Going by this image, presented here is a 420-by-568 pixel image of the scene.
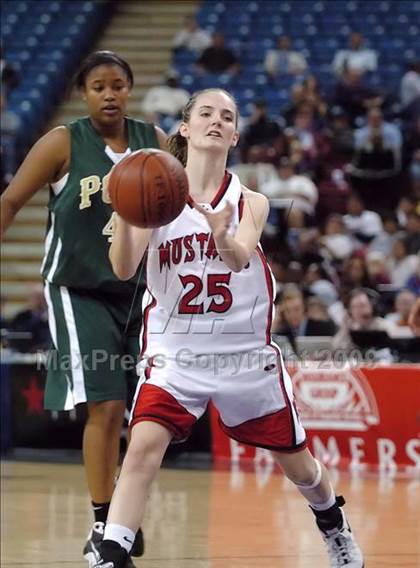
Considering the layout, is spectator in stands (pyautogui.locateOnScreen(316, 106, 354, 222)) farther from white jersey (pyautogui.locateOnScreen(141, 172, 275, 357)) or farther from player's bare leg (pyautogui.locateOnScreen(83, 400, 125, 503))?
white jersey (pyautogui.locateOnScreen(141, 172, 275, 357))

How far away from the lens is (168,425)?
447cm

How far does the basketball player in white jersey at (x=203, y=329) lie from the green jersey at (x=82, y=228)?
81 centimetres

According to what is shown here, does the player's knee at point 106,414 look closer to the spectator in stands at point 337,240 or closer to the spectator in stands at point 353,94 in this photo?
the spectator in stands at point 337,240

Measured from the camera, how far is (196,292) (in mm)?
4555

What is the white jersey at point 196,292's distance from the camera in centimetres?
455

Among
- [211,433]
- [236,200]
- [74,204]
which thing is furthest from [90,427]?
[211,433]

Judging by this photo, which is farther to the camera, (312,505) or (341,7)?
(341,7)

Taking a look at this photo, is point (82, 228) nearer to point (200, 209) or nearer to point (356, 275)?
point (200, 209)

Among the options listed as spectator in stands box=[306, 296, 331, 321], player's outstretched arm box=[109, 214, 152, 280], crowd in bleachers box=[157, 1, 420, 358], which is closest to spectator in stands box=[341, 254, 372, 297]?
crowd in bleachers box=[157, 1, 420, 358]

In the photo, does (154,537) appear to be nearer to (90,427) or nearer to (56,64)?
(90,427)

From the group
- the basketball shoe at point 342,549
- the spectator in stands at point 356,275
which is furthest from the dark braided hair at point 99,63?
the spectator in stands at point 356,275

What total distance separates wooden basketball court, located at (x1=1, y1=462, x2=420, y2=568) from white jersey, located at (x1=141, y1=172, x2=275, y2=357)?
4.43 ft

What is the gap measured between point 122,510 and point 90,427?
3.68 ft

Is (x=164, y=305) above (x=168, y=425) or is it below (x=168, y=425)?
above
